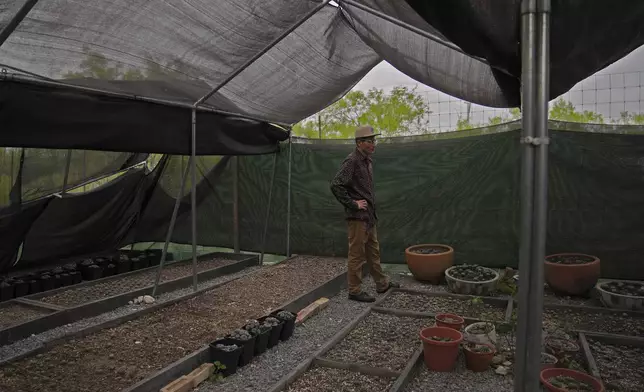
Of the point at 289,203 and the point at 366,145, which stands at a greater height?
the point at 366,145

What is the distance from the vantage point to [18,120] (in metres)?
2.78

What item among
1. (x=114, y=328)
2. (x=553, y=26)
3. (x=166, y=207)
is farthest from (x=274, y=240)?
(x=553, y=26)

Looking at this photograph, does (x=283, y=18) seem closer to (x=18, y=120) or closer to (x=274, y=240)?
(x=18, y=120)

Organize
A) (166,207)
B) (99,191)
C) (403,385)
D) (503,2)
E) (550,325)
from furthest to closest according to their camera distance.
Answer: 1. (166,207)
2. (99,191)
3. (550,325)
4. (403,385)
5. (503,2)

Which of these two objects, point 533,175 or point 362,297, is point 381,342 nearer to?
point 362,297

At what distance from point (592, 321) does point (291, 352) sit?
8.17 feet

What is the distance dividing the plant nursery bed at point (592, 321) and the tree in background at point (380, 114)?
9.77m

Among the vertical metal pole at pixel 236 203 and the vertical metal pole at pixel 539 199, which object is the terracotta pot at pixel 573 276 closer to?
the vertical metal pole at pixel 539 199

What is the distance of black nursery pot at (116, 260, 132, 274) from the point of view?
5.29 m

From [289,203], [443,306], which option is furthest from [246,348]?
[289,203]

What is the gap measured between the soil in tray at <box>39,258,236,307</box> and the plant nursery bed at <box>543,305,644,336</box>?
3.91 m

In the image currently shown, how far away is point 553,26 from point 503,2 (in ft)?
0.64

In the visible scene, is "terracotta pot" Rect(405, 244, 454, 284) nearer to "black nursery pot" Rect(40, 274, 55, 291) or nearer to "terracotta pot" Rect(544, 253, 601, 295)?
"terracotta pot" Rect(544, 253, 601, 295)

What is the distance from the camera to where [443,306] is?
150 inches
